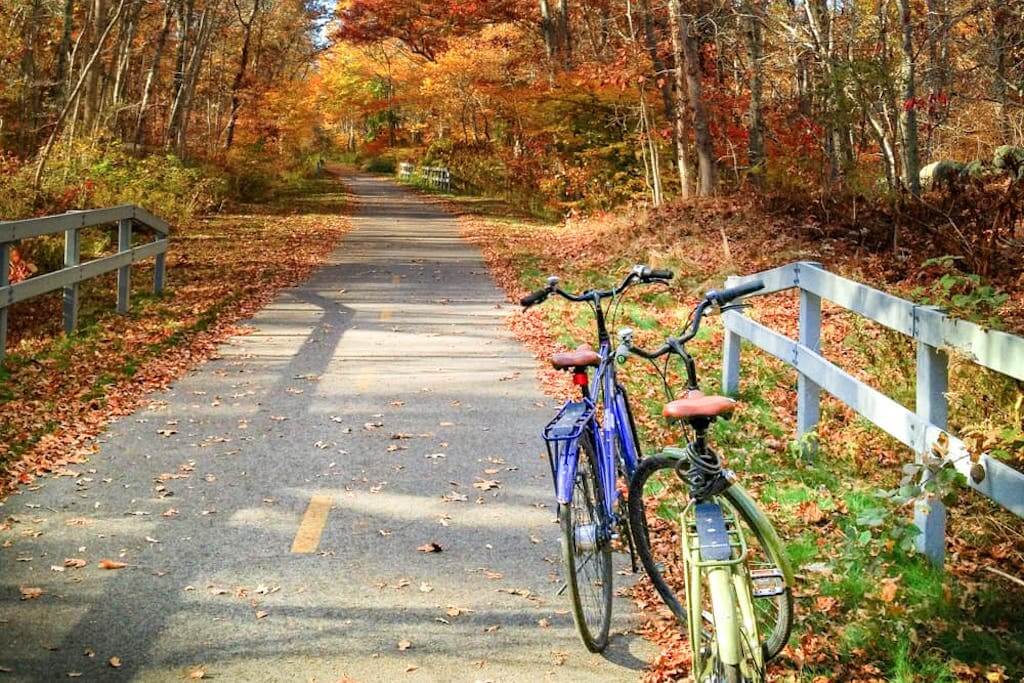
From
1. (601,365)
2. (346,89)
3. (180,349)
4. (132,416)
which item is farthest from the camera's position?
(346,89)

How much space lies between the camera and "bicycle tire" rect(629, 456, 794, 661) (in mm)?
3762

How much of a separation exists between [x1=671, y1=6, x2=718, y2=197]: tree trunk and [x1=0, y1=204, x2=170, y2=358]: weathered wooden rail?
34.9 ft

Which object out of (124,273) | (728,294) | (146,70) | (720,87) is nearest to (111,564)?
(728,294)

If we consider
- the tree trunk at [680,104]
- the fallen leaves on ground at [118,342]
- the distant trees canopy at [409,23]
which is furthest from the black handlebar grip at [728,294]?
the distant trees canopy at [409,23]

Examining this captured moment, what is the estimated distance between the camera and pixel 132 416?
8766mm

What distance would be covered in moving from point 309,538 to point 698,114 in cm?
1670

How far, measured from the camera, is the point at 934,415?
5.16 m

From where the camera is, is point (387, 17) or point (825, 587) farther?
point (387, 17)

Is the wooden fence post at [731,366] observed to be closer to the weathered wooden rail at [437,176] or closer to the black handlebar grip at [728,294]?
the black handlebar grip at [728,294]

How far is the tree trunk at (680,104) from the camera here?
67.0 ft

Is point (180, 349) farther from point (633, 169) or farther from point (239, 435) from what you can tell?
point (633, 169)

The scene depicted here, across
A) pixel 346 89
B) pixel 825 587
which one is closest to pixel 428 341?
pixel 825 587

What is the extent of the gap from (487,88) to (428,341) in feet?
76.7

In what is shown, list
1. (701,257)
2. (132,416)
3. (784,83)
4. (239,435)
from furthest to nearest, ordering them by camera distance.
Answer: (784,83), (701,257), (132,416), (239,435)
